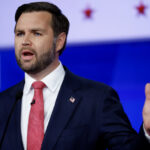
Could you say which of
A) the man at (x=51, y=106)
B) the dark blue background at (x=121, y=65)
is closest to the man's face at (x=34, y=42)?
the man at (x=51, y=106)

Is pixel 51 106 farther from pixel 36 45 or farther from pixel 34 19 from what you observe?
pixel 34 19

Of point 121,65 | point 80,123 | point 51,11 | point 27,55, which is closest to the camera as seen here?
point 80,123

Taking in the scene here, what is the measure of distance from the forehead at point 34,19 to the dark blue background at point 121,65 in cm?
68

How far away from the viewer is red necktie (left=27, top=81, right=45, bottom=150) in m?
1.57

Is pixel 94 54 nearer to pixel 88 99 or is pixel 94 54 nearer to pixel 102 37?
pixel 102 37

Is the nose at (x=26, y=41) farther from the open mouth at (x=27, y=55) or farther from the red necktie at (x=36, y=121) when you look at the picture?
the red necktie at (x=36, y=121)

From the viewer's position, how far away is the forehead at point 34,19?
1.74m

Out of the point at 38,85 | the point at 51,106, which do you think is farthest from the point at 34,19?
the point at 51,106

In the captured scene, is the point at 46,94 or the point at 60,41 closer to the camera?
the point at 46,94

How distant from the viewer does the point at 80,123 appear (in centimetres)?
159

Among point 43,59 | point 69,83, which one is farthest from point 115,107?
point 43,59

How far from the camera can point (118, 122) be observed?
1541mm

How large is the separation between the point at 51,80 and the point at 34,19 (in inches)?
13.5

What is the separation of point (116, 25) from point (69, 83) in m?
0.86
